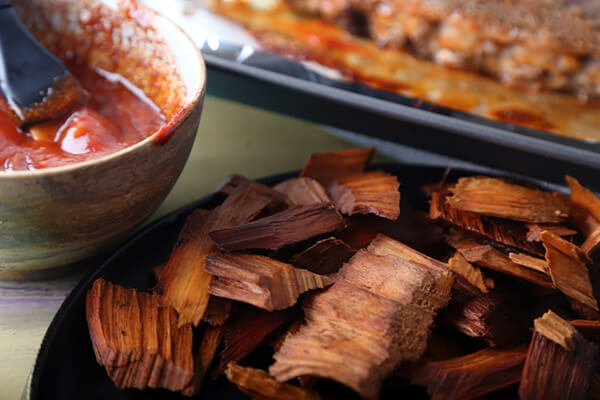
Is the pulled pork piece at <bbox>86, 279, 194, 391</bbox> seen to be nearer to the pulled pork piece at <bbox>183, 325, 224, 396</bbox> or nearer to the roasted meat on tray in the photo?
the pulled pork piece at <bbox>183, 325, 224, 396</bbox>

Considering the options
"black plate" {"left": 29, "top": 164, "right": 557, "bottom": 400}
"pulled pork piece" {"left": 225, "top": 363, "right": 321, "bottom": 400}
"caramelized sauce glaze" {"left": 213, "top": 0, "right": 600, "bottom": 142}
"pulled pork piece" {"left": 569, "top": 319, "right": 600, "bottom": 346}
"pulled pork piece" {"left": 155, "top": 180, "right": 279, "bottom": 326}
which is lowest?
"black plate" {"left": 29, "top": 164, "right": 557, "bottom": 400}

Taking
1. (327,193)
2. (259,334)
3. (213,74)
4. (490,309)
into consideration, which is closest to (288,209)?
(327,193)

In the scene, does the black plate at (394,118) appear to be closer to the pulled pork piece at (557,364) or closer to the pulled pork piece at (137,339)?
the pulled pork piece at (557,364)

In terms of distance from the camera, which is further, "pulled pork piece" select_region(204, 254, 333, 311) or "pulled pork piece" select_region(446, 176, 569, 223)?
"pulled pork piece" select_region(446, 176, 569, 223)

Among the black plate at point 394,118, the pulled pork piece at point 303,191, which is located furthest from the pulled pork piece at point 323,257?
the black plate at point 394,118

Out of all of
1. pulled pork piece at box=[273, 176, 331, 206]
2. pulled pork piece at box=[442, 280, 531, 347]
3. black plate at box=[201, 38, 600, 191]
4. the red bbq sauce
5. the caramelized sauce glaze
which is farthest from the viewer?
the caramelized sauce glaze

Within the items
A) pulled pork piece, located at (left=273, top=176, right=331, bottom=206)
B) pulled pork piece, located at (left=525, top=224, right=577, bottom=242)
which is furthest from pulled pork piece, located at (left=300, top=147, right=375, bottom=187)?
pulled pork piece, located at (left=525, top=224, right=577, bottom=242)

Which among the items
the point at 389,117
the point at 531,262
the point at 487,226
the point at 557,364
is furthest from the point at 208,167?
the point at 557,364
